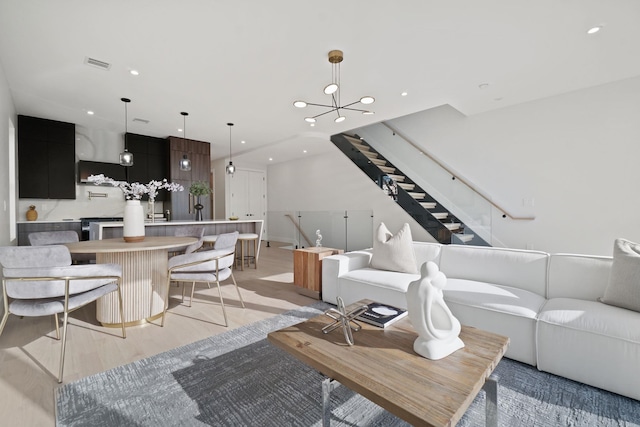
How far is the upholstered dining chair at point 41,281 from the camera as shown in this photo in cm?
182

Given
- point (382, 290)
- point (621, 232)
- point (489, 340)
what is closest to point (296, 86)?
point (382, 290)

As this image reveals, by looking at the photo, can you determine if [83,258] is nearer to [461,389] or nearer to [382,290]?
[382,290]

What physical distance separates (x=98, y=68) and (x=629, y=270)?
5346mm

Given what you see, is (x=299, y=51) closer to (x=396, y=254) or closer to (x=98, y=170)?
(x=396, y=254)

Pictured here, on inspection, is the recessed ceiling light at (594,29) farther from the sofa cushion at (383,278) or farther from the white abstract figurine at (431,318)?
the white abstract figurine at (431,318)

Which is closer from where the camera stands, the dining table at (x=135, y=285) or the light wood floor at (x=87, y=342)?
the light wood floor at (x=87, y=342)

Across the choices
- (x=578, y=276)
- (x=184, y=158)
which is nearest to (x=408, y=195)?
(x=578, y=276)

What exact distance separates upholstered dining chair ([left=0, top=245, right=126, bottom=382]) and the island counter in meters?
2.17

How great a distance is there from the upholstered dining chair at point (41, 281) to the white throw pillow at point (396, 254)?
2.53 meters

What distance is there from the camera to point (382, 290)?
2648mm

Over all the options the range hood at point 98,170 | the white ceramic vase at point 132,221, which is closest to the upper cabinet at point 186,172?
the range hood at point 98,170

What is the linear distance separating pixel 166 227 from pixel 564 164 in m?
6.37

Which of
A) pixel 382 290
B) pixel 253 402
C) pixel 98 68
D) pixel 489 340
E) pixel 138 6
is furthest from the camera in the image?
pixel 98 68

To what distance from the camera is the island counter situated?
3958 millimetres
